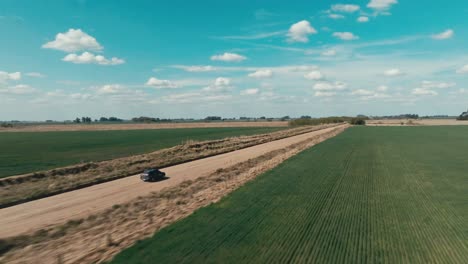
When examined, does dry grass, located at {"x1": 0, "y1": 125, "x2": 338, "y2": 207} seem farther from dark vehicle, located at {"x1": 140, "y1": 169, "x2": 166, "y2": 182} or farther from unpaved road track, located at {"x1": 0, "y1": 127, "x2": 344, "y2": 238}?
dark vehicle, located at {"x1": 140, "y1": 169, "x2": 166, "y2": 182}

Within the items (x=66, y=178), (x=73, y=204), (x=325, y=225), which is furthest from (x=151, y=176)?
(x=325, y=225)

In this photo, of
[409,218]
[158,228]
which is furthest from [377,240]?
[158,228]

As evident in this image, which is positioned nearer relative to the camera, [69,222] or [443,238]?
[443,238]

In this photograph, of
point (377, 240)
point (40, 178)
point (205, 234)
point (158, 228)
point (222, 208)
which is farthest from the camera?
point (40, 178)

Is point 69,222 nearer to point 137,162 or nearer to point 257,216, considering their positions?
point 257,216

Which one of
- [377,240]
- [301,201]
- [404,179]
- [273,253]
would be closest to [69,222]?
[273,253]

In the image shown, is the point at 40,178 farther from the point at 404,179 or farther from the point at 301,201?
the point at 404,179

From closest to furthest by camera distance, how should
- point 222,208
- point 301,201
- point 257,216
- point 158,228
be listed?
point 158,228
point 257,216
point 222,208
point 301,201
